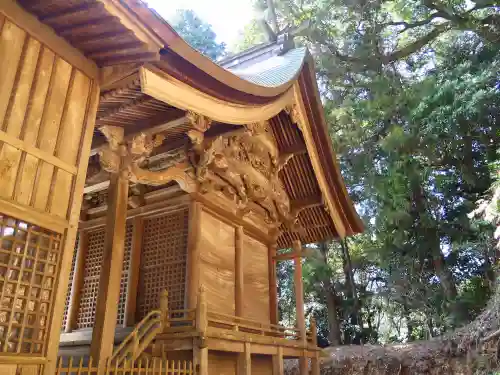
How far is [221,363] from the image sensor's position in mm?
6820

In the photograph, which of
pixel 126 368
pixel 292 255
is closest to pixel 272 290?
pixel 292 255

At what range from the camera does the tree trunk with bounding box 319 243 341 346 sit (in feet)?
62.9

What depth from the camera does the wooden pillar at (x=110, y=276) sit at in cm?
456

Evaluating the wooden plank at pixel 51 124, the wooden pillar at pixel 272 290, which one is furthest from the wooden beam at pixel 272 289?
the wooden plank at pixel 51 124

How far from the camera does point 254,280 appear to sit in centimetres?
870

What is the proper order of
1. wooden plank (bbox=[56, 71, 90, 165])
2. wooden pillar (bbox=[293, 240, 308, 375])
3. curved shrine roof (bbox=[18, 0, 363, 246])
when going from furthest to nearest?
1. wooden pillar (bbox=[293, 240, 308, 375])
2. wooden plank (bbox=[56, 71, 90, 165])
3. curved shrine roof (bbox=[18, 0, 363, 246])

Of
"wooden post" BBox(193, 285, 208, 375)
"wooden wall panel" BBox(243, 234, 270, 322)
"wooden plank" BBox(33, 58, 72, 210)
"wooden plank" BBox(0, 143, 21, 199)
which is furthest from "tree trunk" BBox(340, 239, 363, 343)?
"wooden plank" BBox(0, 143, 21, 199)

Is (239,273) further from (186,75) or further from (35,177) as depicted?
(35,177)

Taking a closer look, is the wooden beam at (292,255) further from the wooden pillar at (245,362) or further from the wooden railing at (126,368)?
the wooden railing at (126,368)

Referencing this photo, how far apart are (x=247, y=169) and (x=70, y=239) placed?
15.3 feet

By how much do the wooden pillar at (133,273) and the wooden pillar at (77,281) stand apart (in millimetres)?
1072

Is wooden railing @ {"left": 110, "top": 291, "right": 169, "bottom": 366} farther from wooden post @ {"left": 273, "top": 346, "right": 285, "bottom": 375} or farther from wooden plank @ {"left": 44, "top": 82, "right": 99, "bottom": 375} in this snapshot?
wooden post @ {"left": 273, "top": 346, "right": 285, "bottom": 375}

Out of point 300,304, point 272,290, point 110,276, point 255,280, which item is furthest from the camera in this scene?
point 300,304

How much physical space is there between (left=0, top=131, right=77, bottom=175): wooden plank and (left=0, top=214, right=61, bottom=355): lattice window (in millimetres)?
518
